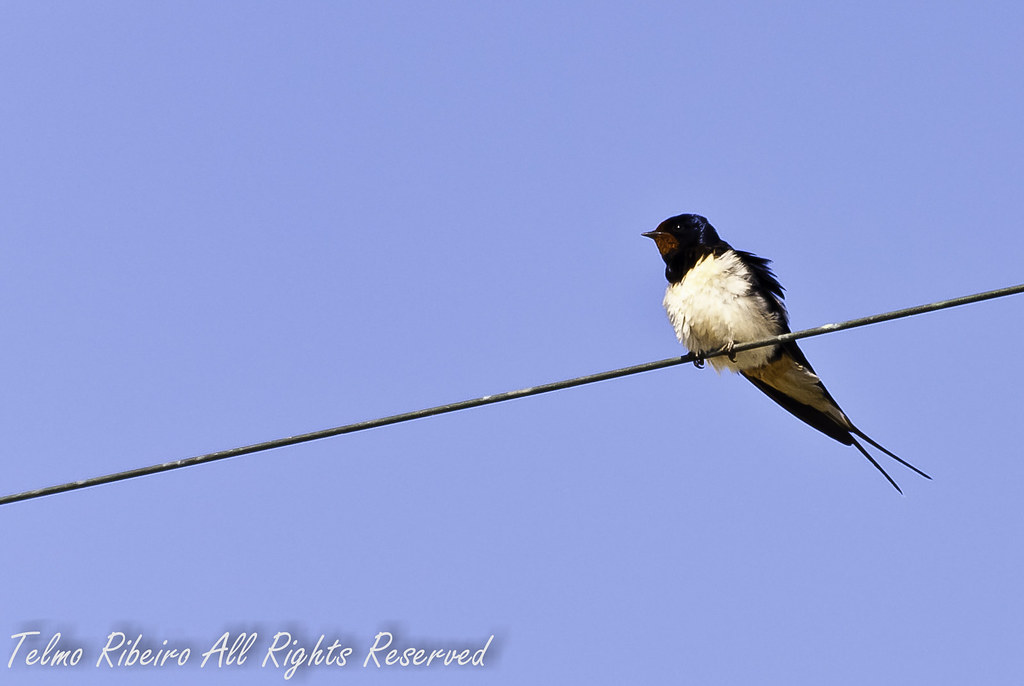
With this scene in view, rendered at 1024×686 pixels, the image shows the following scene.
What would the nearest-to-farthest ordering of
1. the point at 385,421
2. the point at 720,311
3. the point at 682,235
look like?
the point at 385,421
the point at 720,311
the point at 682,235

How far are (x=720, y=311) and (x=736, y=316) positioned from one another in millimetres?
85

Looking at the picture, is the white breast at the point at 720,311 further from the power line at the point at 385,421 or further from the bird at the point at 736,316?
the power line at the point at 385,421

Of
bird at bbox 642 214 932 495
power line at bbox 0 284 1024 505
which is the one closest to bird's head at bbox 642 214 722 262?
bird at bbox 642 214 932 495

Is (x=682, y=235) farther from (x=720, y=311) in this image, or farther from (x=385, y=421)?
(x=385, y=421)

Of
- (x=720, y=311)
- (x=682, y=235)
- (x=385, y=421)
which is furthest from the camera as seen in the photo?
(x=682, y=235)

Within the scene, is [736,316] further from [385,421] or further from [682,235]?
[385,421]

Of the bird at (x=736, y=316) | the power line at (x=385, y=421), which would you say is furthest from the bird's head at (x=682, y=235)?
the power line at (x=385, y=421)

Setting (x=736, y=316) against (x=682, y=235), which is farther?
(x=682, y=235)

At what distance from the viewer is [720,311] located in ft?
19.2

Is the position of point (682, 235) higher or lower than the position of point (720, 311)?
higher

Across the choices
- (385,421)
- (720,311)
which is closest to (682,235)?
(720,311)

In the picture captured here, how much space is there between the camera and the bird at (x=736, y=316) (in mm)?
5891

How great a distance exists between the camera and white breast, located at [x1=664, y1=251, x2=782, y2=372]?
5.88m

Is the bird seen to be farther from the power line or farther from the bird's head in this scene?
the power line
